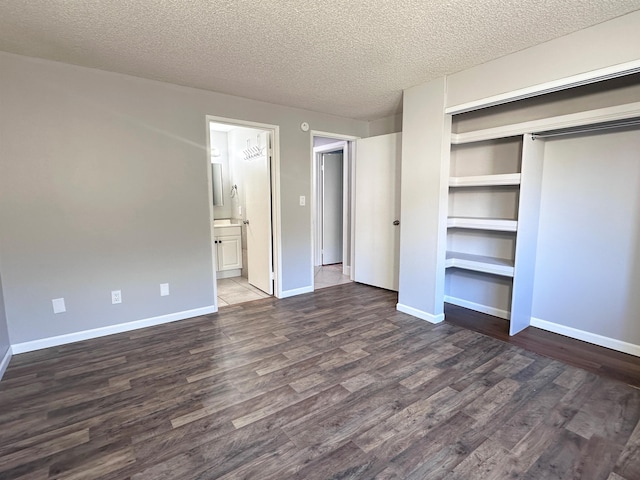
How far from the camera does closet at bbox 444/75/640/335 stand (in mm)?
2588

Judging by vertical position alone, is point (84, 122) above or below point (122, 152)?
above

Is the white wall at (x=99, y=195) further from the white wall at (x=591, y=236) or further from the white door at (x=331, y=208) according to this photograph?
the white wall at (x=591, y=236)

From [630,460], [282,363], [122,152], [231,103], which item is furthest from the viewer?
[231,103]

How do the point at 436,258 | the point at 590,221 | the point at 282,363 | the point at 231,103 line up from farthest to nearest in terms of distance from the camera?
the point at 231,103
the point at 436,258
the point at 590,221
the point at 282,363

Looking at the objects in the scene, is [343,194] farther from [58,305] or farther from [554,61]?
[58,305]

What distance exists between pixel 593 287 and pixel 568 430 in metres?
1.54

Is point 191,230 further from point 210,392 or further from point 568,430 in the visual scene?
point 568,430

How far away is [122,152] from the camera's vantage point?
298 cm

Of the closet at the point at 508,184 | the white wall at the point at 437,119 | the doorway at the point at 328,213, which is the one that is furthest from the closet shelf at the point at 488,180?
the doorway at the point at 328,213

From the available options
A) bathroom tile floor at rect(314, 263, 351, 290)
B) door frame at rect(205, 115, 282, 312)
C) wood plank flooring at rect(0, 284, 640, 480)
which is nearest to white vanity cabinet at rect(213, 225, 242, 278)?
door frame at rect(205, 115, 282, 312)

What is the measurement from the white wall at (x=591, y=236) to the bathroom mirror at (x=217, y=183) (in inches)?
175

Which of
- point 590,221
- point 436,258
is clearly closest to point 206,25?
point 436,258

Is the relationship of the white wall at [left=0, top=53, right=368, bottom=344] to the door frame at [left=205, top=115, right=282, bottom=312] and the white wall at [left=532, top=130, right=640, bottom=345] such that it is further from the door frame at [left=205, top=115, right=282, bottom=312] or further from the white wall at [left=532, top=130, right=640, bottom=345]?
the white wall at [left=532, top=130, right=640, bottom=345]

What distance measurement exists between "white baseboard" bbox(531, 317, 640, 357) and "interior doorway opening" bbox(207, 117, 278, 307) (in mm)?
2956
